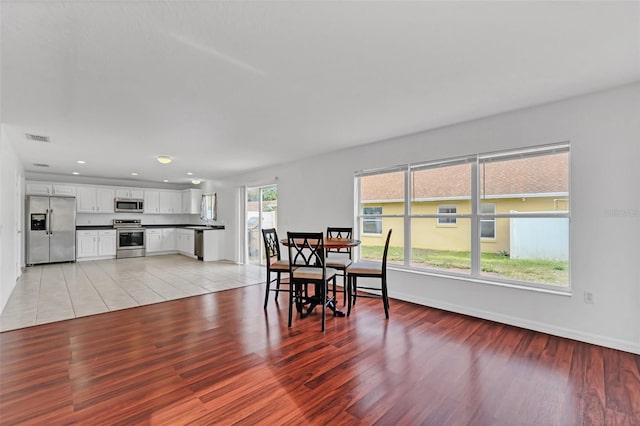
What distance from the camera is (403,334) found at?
118 inches

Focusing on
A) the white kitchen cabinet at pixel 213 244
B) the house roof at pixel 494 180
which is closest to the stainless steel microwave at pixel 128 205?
the white kitchen cabinet at pixel 213 244

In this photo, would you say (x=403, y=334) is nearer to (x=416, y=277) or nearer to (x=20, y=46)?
(x=416, y=277)

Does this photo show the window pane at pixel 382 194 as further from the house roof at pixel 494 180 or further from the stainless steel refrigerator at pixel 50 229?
the stainless steel refrigerator at pixel 50 229

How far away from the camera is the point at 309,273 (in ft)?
11.1

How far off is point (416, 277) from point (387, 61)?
2.93 meters

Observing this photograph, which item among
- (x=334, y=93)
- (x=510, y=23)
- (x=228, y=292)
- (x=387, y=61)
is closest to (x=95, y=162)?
(x=228, y=292)

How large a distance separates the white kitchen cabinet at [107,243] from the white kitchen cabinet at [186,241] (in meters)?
1.74

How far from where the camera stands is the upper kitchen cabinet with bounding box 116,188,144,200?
28.5 ft

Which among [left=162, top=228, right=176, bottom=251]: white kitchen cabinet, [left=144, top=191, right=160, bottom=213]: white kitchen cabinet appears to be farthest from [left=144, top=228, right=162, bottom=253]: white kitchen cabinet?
[left=144, top=191, right=160, bottom=213]: white kitchen cabinet

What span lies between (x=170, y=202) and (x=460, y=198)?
29.9 ft

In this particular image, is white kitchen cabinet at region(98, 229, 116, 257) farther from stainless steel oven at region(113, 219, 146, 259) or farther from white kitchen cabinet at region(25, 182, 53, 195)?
white kitchen cabinet at region(25, 182, 53, 195)

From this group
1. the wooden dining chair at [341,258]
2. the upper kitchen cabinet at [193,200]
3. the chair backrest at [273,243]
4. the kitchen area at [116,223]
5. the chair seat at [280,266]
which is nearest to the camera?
the wooden dining chair at [341,258]

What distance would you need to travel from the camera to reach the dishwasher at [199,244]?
7966 millimetres

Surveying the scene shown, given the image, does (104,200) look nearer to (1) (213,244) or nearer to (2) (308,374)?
(1) (213,244)
